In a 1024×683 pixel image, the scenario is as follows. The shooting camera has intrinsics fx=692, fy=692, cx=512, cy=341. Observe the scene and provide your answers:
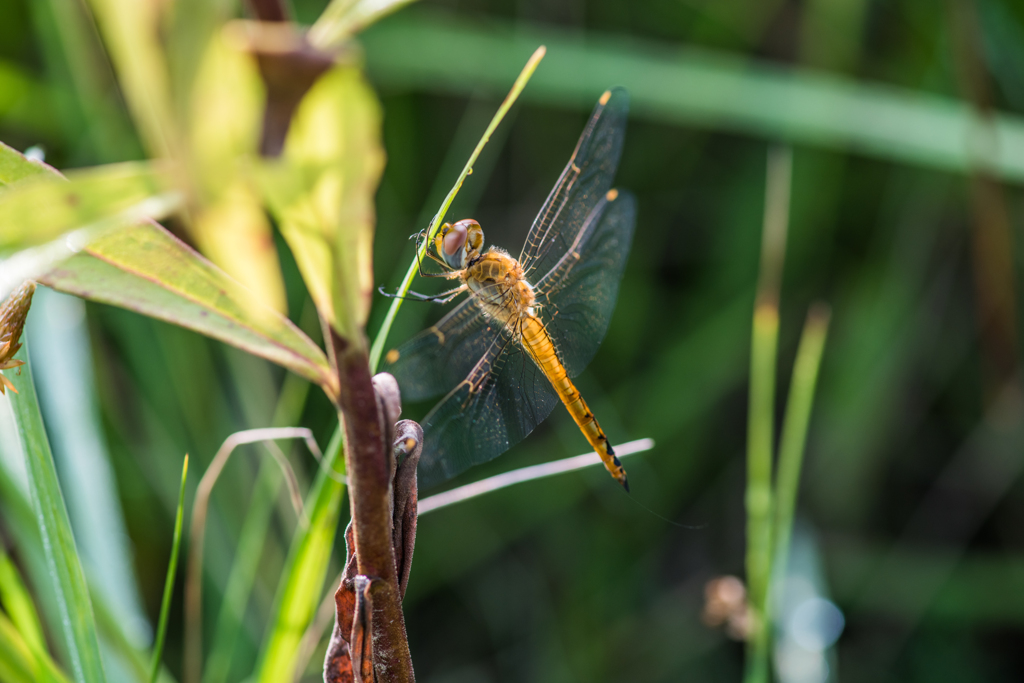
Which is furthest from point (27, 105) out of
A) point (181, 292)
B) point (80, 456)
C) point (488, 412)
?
point (181, 292)

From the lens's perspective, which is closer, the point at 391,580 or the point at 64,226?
the point at 64,226

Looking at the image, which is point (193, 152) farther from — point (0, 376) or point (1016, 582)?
point (1016, 582)

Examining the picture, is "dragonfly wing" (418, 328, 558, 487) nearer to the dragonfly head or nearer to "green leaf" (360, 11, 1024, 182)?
the dragonfly head

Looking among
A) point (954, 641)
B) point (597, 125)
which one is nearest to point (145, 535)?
point (597, 125)

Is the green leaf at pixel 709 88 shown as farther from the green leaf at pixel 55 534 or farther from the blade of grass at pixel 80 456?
the green leaf at pixel 55 534

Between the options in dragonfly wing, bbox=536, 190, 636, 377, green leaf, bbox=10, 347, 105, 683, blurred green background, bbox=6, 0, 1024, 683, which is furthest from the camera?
blurred green background, bbox=6, 0, 1024, 683

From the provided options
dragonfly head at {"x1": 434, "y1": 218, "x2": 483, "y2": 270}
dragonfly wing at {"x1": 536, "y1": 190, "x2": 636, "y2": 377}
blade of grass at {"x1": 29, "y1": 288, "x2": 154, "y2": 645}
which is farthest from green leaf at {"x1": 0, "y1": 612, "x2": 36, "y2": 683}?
dragonfly wing at {"x1": 536, "y1": 190, "x2": 636, "y2": 377}
